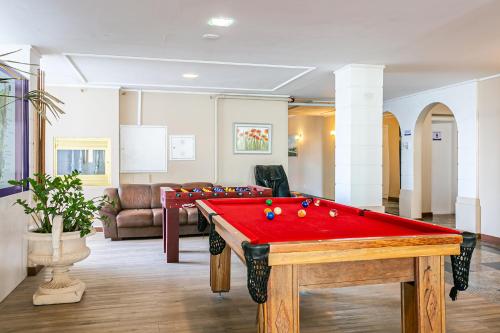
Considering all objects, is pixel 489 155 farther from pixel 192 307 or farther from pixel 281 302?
pixel 281 302

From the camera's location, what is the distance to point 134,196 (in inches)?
294

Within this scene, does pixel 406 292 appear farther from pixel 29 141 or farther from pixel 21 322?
pixel 29 141

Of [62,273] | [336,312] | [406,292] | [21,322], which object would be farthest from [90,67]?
[406,292]

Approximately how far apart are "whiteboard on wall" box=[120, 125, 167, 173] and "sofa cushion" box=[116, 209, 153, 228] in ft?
4.93

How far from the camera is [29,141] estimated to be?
4910mm

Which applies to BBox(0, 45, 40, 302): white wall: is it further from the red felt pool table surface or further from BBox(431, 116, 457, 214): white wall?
BBox(431, 116, 457, 214): white wall

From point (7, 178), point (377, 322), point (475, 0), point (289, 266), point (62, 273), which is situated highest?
point (475, 0)

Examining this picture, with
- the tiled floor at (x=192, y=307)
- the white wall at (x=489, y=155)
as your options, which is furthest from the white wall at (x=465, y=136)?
the tiled floor at (x=192, y=307)

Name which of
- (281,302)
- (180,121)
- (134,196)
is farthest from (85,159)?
(281,302)

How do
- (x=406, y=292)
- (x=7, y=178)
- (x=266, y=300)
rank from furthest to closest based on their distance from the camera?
(x=7, y=178)
(x=406, y=292)
(x=266, y=300)

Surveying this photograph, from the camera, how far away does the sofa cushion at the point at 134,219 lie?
6750 mm

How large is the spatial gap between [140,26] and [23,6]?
1.08 metres

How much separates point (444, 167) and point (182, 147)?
638 cm

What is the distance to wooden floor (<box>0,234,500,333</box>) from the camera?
328 centimetres
